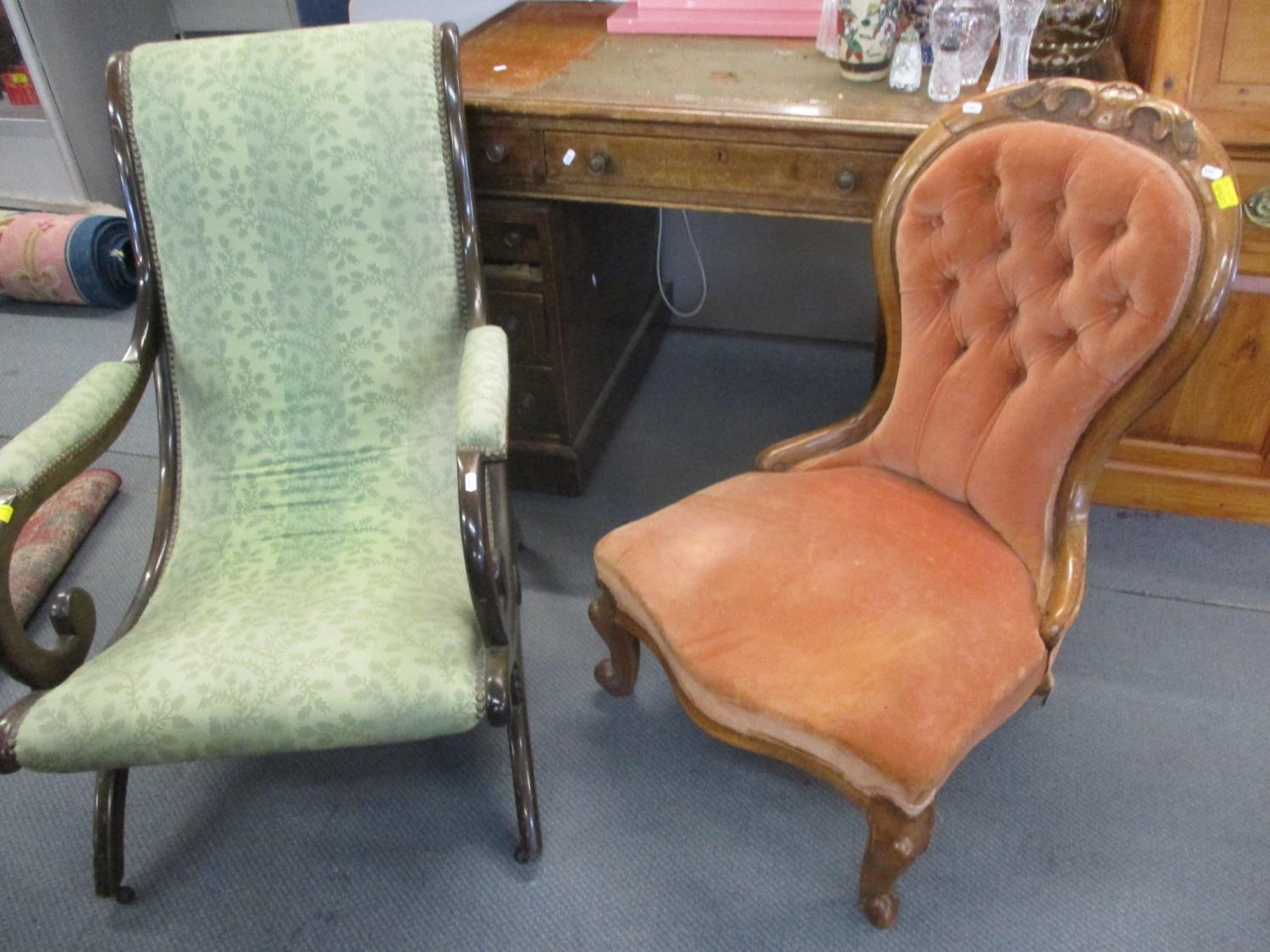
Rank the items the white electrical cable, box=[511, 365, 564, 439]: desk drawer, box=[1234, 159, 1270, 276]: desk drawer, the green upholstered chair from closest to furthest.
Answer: the green upholstered chair, box=[1234, 159, 1270, 276]: desk drawer, box=[511, 365, 564, 439]: desk drawer, the white electrical cable

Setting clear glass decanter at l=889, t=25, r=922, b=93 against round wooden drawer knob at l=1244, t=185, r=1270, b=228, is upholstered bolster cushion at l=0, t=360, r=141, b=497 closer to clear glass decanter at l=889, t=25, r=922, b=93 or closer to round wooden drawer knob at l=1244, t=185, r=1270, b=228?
clear glass decanter at l=889, t=25, r=922, b=93

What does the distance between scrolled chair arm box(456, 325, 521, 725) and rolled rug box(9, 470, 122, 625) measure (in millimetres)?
935

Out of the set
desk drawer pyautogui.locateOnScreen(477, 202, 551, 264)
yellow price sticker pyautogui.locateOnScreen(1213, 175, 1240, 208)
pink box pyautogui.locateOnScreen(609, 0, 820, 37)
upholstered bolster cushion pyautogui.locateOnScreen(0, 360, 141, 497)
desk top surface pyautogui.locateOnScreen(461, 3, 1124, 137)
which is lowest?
upholstered bolster cushion pyautogui.locateOnScreen(0, 360, 141, 497)

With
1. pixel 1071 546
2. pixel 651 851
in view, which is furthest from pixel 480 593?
pixel 1071 546

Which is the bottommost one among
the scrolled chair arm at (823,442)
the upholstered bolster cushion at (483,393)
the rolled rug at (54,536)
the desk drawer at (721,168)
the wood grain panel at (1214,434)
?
the rolled rug at (54,536)

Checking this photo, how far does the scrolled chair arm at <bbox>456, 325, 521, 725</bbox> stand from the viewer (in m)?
1.07

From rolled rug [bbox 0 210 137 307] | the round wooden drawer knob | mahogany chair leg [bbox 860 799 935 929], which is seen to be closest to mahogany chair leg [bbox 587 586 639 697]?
mahogany chair leg [bbox 860 799 935 929]

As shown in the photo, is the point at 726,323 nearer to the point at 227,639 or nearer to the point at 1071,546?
the point at 1071,546

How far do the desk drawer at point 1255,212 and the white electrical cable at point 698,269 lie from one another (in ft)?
3.96

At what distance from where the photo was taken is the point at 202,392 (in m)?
1.44

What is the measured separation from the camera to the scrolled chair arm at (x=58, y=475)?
1103mm

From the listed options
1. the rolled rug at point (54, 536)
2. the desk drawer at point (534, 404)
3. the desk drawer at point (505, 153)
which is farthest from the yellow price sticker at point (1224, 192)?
the rolled rug at point (54, 536)

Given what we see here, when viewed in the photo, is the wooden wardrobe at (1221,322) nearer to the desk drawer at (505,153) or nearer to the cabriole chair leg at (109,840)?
the desk drawer at (505,153)

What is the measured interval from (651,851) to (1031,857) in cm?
54
